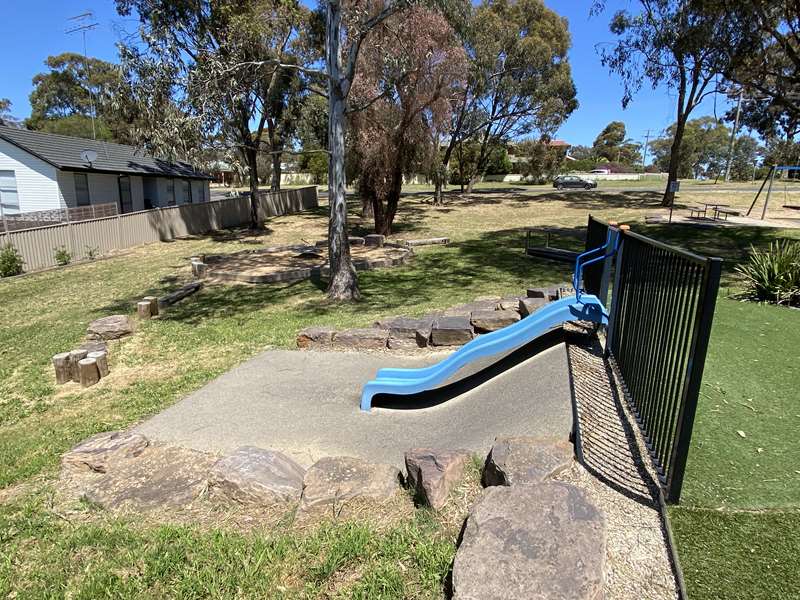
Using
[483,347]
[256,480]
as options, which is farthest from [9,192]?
[256,480]

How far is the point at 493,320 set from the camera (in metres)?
6.77

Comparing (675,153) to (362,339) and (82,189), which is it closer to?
(362,339)

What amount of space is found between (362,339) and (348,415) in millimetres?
2104

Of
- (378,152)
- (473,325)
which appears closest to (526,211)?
(378,152)

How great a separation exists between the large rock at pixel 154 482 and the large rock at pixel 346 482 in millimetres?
813

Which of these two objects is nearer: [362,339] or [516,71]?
[362,339]

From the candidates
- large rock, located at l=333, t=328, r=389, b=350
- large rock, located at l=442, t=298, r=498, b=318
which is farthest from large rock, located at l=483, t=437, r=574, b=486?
large rock, located at l=442, t=298, r=498, b=318

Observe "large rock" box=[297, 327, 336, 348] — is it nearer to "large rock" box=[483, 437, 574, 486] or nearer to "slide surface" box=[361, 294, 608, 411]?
"slide surface" box=[361, 294, 608, 411]

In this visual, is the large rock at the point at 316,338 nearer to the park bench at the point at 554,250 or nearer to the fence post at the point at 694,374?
the fence post at the point at 694,374

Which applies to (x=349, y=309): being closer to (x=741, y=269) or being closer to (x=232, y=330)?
(x=232, y=330)

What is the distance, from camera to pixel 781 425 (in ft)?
12.9

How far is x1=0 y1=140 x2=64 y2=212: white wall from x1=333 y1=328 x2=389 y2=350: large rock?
20.0 m

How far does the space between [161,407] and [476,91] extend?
2727 cm

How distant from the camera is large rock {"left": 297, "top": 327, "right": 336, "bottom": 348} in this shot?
23.4 ft
